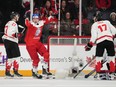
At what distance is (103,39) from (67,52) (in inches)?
74.8

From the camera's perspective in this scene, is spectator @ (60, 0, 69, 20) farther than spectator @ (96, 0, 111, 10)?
No

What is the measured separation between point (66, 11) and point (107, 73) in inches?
121

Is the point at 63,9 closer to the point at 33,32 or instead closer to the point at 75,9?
the point at 75,9

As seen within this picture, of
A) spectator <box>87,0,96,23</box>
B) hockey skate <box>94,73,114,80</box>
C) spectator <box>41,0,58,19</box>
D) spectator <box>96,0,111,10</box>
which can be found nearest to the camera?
hockey skate <box>94,73,114,80</box>

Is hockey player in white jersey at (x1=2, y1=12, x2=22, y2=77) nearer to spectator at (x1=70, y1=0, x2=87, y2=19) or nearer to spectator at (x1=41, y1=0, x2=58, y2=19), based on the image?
spectator at (x1=41, y1=0, x2=58, y2=19)

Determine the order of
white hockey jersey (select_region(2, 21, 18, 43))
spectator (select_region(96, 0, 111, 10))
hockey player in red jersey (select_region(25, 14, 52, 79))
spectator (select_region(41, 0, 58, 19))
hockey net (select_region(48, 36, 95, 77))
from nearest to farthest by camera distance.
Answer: hockey player in red jersey (select_region(25, 14, 52, 79)), white hockey jersey (select_region(2, 21, 18, 43)), hockey net (select_region(48, 36, 95, 77)), spectator (select_region(41, 0, 58, 19)), spectator (select_region(96, 0, 111, 10))

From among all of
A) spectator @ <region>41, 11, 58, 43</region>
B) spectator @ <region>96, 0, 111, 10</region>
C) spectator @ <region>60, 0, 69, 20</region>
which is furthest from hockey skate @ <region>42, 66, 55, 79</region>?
→ spectator @ <region>96, 0, 111, 10</region>

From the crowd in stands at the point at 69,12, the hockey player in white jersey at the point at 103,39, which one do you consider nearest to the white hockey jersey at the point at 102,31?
the hockey player in white jersey at the point at 103,39

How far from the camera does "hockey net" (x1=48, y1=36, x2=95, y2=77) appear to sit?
45.7 feet

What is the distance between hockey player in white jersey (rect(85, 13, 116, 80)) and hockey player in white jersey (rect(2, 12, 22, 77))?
180 cm

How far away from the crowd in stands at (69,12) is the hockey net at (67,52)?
1.93ft

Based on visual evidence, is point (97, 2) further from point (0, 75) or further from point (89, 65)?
point (0, 75)

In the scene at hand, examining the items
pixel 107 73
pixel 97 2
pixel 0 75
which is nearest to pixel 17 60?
pixel 0 75

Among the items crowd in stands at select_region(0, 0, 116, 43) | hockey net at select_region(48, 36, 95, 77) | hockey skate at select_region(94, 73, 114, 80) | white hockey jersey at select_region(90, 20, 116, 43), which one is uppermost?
crowd in stands at select_region(0, 0, 116, 43)
